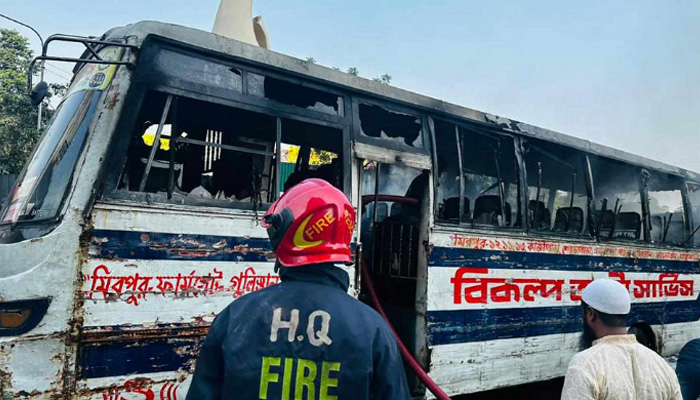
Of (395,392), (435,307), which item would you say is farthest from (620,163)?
(395,392)

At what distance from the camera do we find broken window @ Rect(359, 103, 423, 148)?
14.3 ft

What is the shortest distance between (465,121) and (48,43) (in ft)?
11.9

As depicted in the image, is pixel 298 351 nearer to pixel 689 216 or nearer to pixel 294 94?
pixel 294 94

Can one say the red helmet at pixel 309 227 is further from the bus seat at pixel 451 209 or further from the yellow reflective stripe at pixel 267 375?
the bus seat at pixel 451 209

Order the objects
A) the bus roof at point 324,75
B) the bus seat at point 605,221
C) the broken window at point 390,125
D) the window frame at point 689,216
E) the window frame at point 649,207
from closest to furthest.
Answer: the bus roof at point 324,75, the broken window at point 390,125, the bus seat at point 605,221, the window frame at point 649,207, the window frame at point 689,216

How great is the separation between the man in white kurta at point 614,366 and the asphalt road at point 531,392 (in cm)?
404

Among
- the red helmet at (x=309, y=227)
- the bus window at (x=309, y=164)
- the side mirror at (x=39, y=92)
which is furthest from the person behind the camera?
the bus window at (x=309, y=164)

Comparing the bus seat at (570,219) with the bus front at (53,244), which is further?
the bus seat at (570,219)

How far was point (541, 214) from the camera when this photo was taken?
19.0ft

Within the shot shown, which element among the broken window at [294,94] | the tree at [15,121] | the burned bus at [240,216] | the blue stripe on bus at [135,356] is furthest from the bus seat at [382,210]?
the tree at [15,121]

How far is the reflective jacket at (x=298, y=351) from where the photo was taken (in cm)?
146

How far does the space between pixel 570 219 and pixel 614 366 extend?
4.18 metres

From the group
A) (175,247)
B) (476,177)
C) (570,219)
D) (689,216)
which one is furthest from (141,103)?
(689,216)

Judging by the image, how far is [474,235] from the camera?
497 centimetres
